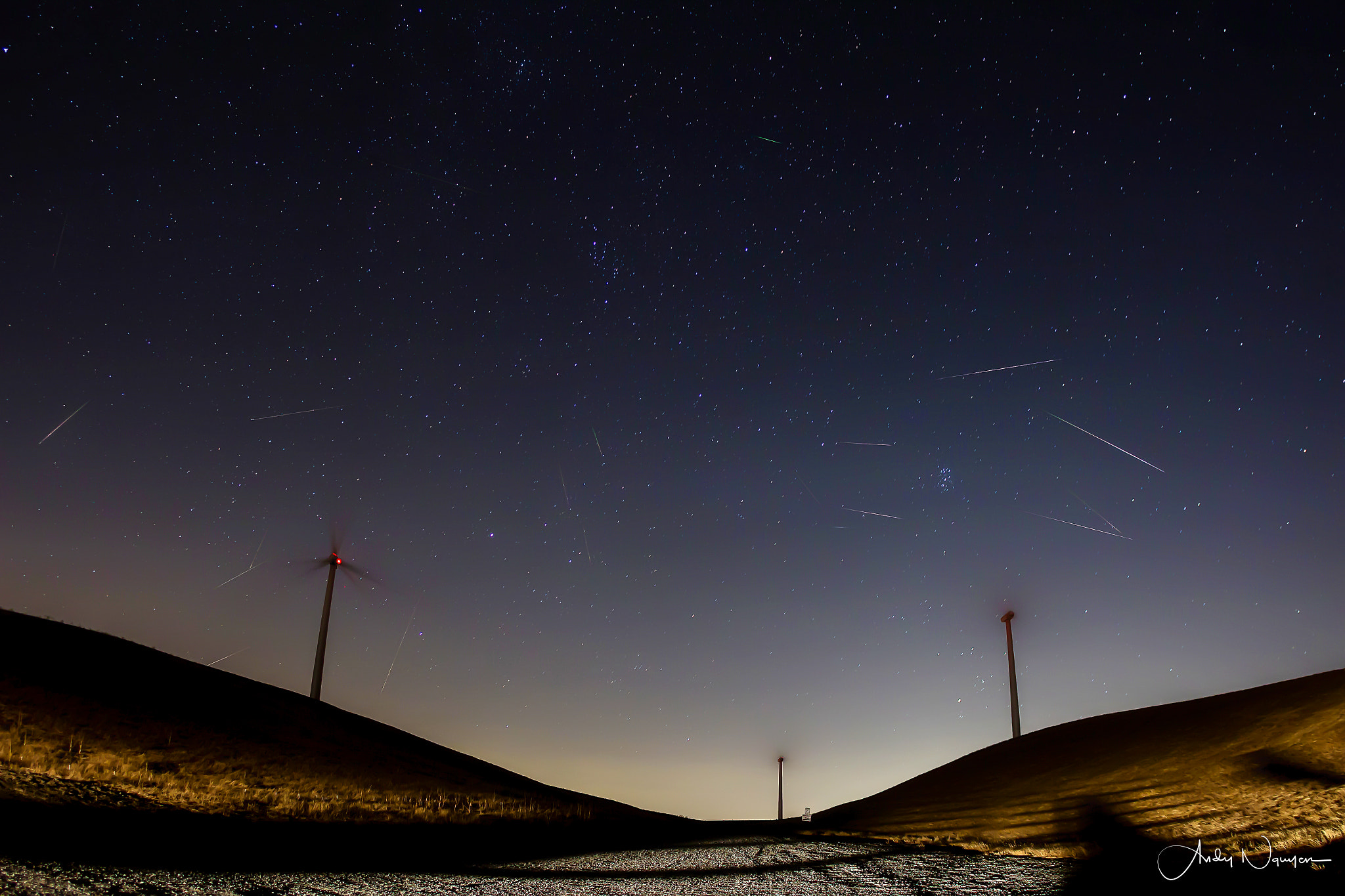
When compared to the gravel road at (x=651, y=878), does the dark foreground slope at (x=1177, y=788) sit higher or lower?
higher

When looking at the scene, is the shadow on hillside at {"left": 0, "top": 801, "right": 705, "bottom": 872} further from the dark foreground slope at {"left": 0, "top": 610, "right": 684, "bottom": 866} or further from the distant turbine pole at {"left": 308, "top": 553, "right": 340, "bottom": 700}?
the distant turbine pole at {"left": 308, "top": 553, "right": 340, "bottom": 700}

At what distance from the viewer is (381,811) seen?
19.1m

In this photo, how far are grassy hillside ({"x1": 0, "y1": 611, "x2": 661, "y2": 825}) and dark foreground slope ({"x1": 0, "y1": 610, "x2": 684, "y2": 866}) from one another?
2.6 inches

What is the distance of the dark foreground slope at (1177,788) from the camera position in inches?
519

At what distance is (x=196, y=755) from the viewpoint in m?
19.8

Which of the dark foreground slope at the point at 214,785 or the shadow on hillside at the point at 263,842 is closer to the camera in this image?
the shadow on hillside at the point at 263,842

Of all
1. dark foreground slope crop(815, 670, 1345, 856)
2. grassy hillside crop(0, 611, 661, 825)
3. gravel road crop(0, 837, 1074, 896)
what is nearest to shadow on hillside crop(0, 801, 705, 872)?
gravel road crop(0, 837, 1074, 896)

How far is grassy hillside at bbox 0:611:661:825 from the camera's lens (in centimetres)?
1680

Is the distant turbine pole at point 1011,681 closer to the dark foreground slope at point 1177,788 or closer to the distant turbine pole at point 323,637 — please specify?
the dark foreground slope at point 1177,788

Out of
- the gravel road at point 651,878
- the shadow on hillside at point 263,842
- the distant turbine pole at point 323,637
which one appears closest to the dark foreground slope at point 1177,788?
the gravel road at point 651,878

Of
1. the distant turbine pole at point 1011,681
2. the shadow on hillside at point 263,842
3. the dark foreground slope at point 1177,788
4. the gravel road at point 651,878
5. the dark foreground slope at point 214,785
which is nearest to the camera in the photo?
the gravel road at point 651,878

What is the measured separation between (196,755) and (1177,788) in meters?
24.6

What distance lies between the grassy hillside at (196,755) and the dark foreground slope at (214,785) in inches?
2.6

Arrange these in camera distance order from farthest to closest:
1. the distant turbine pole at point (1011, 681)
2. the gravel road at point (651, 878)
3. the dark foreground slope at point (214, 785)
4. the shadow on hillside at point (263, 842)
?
the distant turbine pole at point (1011, 681), the dark foreground slope at point (214, 785), the shadow on hillside at point (263, 842), the gravel road at point (651, 878)
